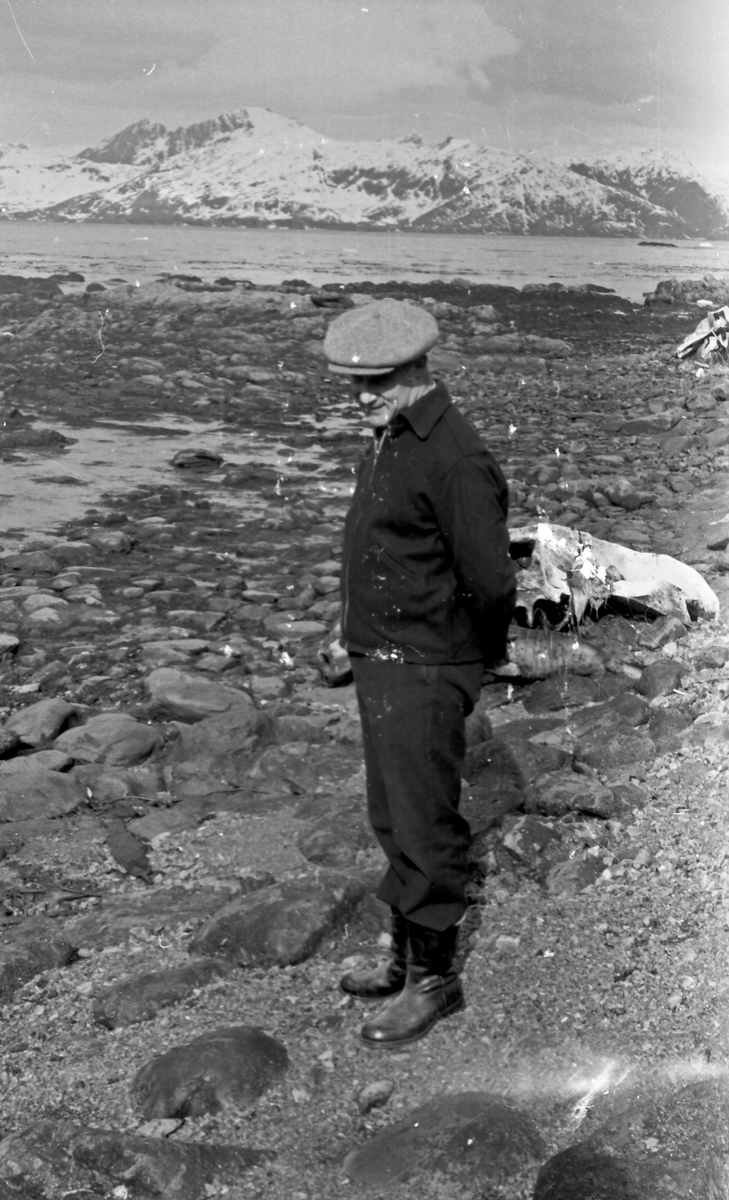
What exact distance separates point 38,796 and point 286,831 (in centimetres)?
84

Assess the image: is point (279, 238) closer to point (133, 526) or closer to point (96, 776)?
point (133, 526)

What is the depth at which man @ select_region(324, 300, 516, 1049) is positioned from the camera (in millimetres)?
2229

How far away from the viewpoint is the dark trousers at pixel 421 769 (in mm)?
2357

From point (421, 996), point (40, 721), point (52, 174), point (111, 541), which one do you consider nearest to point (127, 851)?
point (40, 721)

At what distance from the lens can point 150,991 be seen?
2.68 m

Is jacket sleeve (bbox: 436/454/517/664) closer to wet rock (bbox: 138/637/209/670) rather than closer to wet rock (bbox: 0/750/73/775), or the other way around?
wet rock (bbox: 0/750/73/775)

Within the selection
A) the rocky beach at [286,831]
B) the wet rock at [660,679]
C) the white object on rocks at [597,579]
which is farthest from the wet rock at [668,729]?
the white object on rocks at [597,579]

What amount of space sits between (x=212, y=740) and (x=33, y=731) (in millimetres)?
712

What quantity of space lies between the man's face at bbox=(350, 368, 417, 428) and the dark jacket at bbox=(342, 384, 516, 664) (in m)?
0.02

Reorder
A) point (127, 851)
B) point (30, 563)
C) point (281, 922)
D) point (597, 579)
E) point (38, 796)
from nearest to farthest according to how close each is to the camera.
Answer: point (281, 922) → point (127, 851) → point (38, 796) → point (597, 579) → point (30, 563)

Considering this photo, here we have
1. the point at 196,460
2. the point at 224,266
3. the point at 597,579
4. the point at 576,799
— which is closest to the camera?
the point at 576,799

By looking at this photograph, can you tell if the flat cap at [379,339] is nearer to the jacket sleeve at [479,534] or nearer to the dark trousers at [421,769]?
the jacket sleeve at [479,534]

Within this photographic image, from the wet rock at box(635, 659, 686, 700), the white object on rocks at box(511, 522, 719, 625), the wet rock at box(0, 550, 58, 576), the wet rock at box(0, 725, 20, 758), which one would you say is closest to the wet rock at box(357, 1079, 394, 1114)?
the wet rock at box(635, 659, 686, 700)

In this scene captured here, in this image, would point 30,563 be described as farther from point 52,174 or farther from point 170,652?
point 52,174
